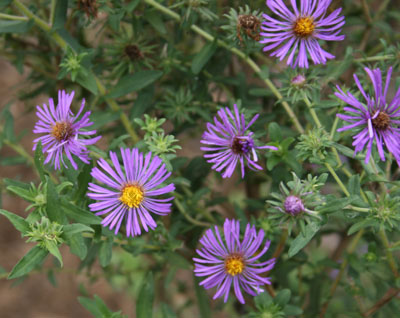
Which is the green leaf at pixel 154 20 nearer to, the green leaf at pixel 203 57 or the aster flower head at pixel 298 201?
the green leaf at pixel 203 57

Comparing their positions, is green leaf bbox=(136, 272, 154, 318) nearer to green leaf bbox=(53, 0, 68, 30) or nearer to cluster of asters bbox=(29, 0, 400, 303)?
cluster of asters bbox=(29, 0, 400, 303)

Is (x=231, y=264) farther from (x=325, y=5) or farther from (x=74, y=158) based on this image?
(x=325, y=5)

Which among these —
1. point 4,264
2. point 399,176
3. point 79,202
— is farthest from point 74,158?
point 4,264

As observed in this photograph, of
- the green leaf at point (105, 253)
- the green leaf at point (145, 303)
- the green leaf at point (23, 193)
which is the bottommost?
the green leaf at point (145, 303)

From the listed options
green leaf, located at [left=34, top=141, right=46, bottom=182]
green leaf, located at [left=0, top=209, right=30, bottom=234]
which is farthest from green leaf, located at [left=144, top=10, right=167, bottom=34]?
green leaf, located at [left=0, top=209, right=30, bottom=234]

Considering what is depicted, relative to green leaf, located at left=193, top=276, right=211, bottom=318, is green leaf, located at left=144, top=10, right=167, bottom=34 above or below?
above

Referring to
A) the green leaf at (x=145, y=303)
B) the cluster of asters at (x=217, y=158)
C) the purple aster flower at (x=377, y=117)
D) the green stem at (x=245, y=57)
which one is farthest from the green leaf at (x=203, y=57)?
the green leaf at (x=145, y=303)

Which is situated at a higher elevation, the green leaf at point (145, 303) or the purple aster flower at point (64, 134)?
the purple aster flower at point (64, 134)
